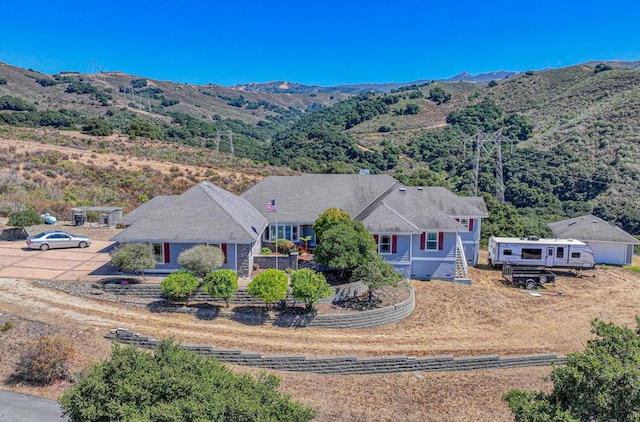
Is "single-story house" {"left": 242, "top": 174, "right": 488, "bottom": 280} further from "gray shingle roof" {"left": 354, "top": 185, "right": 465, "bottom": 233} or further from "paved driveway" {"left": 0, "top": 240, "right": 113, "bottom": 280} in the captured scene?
"paved driveway" {"left": 0, "top": 240, "right": 113, "bottom": 280}

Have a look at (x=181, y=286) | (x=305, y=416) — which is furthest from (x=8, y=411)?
(x=305, y=416)

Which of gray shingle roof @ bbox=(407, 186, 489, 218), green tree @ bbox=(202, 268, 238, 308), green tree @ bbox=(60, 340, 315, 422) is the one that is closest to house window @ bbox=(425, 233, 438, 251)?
gray shingle roof @ bbox=(407, 186, 489, 218)

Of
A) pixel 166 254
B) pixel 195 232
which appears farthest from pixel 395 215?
pixel 166 254

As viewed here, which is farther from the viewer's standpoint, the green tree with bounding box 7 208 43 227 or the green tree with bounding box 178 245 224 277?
the green tree with bounding box 7 208 43 227

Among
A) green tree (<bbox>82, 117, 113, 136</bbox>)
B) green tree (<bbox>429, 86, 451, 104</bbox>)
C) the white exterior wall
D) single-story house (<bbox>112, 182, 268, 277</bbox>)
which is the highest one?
green tree (<bbox>429, 86, 451, 104</bbox>)

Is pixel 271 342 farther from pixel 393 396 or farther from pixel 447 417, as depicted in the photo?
pixel 447 417

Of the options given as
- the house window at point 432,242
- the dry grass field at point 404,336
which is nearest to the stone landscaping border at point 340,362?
the dry grass field at point 404,336

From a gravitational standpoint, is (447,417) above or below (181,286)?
below
